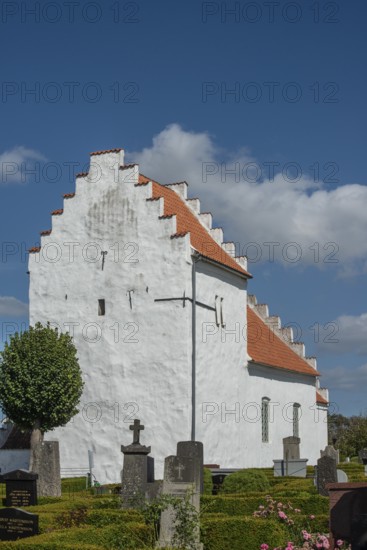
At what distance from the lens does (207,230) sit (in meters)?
34.5

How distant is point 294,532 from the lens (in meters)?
14.4

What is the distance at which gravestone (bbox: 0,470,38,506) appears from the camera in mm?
18922

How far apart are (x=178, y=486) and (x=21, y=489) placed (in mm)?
6037

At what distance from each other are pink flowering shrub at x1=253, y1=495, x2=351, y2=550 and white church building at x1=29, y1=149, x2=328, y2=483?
1225 cm

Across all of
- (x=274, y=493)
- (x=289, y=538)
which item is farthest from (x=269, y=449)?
(x=289, y=538)

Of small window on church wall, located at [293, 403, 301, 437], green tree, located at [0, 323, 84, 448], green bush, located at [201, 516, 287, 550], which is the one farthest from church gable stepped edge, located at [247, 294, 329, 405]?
green bush, located at [201, 516, 287, 550]

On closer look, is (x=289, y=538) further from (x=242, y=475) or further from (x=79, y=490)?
(x=79, y=490)

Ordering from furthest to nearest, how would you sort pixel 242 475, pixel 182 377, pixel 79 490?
1. pixel 182 377
2. pixel 79 490
3. pixel 242 475

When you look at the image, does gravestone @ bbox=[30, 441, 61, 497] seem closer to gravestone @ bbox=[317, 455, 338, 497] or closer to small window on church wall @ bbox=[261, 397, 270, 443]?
gravestone @ bbox=[317, 455, 338, 497]

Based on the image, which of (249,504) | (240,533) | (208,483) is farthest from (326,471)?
(240,533)

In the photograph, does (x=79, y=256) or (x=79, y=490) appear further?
(x=79, y=256)

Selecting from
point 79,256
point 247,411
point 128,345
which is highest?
point 79,256

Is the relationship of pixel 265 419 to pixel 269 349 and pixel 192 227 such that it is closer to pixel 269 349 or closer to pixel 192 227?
pixel 269 349

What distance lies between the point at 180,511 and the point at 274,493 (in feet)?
20.7
